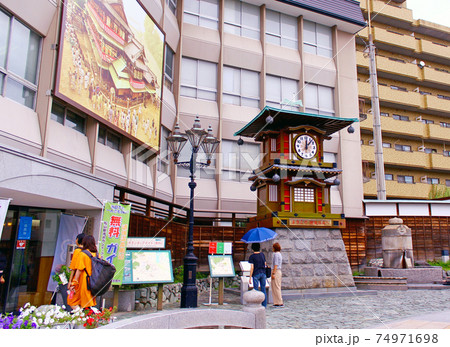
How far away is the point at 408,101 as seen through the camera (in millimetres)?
35188

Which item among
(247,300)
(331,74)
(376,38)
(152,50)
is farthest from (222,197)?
(376,38)

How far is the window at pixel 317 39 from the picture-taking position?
25875 millimetres

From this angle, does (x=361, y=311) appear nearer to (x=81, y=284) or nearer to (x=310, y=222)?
(x=310, y=222)

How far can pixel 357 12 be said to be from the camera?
2702 centimetres

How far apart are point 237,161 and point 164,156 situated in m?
4.70

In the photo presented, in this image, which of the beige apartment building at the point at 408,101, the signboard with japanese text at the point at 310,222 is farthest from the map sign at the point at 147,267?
the beige apartment building at the point at 408,101

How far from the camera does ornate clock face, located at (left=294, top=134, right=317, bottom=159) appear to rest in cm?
1552

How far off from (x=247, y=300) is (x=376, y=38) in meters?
35.2

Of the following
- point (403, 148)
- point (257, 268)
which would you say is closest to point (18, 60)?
point (257, 268)

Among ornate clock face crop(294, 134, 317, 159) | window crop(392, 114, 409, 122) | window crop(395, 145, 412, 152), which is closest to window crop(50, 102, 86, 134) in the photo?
ornate clock face crop(294, 134, 317, 159)

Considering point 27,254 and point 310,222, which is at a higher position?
point 310,222

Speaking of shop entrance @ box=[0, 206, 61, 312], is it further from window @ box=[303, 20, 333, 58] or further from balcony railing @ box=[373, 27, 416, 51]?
balcony railing @ box=[373, 27, 416, 51]

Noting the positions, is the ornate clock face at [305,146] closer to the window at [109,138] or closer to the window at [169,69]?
the window at [109,138]

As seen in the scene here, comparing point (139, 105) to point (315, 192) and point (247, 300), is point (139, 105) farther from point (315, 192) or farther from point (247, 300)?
point (247, 300)
